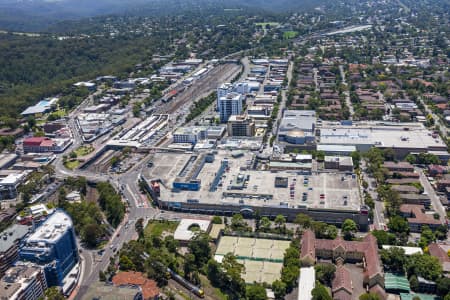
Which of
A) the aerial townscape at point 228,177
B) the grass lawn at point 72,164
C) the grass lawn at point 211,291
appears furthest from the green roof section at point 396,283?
the grass lawn at point 72,164

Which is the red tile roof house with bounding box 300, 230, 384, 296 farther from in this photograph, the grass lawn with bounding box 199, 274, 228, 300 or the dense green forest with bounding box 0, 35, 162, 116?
the dense green forest with bounding box 0, 35, 162, 116

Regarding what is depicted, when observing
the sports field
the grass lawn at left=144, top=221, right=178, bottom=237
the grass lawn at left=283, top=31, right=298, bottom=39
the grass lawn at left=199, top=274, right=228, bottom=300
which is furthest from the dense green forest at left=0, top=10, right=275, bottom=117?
the grass lawn at left=199, top=274, right=228, bottom=300

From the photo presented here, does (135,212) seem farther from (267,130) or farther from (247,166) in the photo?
(267,130)

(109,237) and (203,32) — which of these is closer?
(109,237)

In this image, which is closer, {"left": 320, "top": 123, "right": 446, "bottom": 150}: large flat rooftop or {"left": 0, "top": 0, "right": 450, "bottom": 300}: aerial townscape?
{"left": 0, "top": 0, "right": 450, "bottom": 300}: aerial townscape

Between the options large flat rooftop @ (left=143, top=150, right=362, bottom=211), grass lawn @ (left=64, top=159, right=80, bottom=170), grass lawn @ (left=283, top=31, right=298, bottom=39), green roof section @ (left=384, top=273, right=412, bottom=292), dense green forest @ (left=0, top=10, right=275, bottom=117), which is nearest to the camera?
green roof section @ (left=384, top=273, right=412, bottom=292)

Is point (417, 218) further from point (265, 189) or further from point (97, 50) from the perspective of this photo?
point (97, 50)

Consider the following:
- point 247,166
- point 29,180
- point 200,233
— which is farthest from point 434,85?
point 29,180
